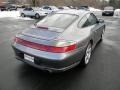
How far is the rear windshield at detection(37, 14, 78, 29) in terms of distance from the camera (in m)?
4.16

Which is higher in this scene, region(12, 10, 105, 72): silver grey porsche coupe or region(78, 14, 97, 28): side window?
region(78, 14, 97, 28): side window

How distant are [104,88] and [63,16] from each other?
90.1 inches

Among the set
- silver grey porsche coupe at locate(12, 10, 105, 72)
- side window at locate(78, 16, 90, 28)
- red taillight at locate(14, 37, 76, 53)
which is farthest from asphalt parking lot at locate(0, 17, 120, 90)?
side window at locate(78, 16, 90, 28)

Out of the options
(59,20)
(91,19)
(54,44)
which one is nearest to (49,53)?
(54,44)

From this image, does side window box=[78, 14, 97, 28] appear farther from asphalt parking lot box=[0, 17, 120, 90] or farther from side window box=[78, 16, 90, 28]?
asphalt parking lot box=[0, 17, 120, 90]

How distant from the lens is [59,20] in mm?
4422

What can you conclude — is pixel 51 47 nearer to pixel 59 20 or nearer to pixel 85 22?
pixel 59 20

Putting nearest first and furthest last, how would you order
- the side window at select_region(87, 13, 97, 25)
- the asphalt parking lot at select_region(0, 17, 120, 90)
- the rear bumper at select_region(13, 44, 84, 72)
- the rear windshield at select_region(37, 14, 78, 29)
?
the rear bumper at select_region(13, 44, 84, 72)
the asphalt parking lot at select_region(0, 17, 120, 90)
the rear windshield at select_region(37, 14, 78, 29)
the side window at select_region(87, 13, 97, 25)

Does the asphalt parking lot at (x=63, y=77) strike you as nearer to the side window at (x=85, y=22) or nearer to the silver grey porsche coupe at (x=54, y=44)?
the silver grey porsche coupe at (x=54, y=44)

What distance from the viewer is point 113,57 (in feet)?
17.2

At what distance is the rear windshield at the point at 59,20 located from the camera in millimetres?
4164

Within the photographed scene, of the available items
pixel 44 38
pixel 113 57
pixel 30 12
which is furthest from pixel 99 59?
pixel 30 12

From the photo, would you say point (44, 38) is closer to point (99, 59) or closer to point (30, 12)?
point (99, 59)

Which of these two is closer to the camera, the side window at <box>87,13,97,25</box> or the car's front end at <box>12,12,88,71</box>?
the car's front end at <box>12,12,88,71</box>
